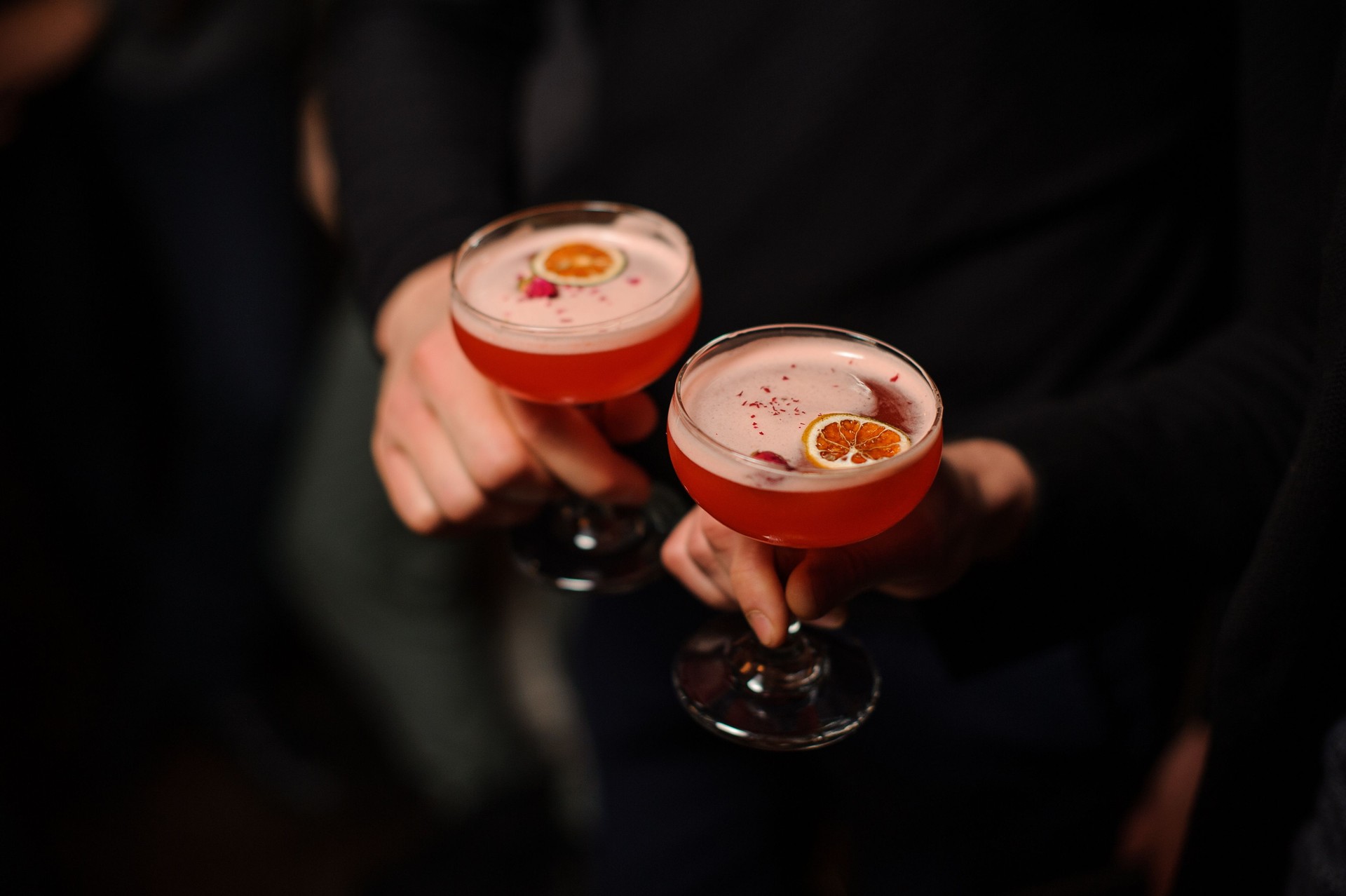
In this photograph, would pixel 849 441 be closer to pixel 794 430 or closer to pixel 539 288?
pixel 794 430

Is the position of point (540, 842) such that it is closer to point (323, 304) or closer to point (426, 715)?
point (426, 715)

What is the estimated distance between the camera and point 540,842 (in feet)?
8.31

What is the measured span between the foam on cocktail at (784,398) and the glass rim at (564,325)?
133 mm

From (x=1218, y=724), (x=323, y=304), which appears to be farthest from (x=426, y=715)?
(x=1218, y=724)

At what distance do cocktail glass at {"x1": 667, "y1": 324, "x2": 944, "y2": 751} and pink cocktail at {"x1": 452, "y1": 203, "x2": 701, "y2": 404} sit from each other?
129mm

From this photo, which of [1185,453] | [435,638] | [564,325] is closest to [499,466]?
[564,325]

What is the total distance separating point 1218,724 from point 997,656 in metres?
0.24

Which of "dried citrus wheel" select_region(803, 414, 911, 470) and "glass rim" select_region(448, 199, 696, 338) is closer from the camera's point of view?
"dried citrus wheel" select_region(803, 414, 911, 470)

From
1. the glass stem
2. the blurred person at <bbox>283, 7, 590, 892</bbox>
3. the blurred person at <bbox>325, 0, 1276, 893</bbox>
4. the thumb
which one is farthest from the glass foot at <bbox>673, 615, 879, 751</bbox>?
the blurred person at <bbox>283, 7, 590, 892</bbox>

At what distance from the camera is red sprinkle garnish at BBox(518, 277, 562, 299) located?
130 centimetres

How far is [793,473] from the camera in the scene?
3.06 ft

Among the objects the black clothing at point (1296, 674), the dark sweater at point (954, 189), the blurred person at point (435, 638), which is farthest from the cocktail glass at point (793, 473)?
the blurred person at point (435, 638)

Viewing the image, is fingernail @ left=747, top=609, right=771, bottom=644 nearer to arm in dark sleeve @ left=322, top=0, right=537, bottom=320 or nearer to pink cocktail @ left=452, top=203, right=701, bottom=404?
pink cocktail @ left=452, top=203, right=701, bottom=404

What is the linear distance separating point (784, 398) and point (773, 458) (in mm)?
138
